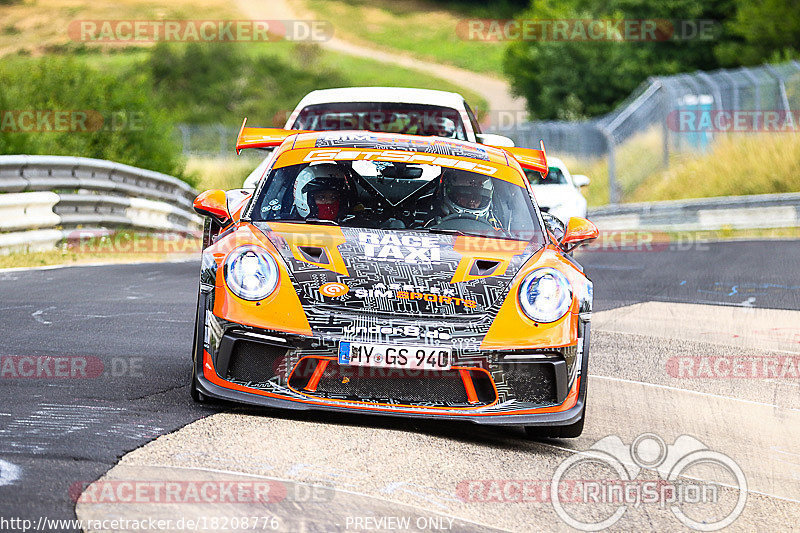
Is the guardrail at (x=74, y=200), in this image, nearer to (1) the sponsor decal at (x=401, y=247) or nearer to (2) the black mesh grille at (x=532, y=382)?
(1) the sponsor decal at (x=401, y=247)

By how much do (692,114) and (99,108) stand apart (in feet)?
46.7

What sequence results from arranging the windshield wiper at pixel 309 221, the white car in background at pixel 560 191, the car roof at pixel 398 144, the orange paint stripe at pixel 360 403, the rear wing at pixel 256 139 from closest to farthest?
1. the orange paint stripe at pixel 360 403
2. the windshield wiper at pixel 309 221
3. the car roof at pixel 398 144
4. the rear wing at pixel 256 139
5. the white car in background at pixel 560 191

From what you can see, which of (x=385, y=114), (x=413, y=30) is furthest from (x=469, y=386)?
(x=413, y=30)

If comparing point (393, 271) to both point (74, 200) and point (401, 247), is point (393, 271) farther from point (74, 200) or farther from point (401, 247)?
point (74, 200)

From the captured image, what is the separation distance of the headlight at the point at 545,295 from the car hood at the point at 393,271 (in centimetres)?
9

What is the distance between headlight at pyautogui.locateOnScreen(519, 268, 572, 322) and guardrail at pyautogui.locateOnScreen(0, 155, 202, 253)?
7.97m

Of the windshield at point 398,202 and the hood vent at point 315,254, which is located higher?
the windshield at point 398,202

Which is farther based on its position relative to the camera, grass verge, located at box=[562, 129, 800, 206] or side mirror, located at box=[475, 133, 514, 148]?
grass verge, located at box=[562, 129, 800, 206]

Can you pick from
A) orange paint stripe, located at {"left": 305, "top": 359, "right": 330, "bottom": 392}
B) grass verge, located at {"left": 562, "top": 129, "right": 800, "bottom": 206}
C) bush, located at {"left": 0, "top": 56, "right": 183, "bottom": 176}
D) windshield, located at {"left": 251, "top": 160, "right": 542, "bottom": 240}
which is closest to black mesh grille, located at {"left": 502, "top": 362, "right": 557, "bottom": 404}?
orange paint stripe, located at {"left": 305, "top": 359, "right": 330, "bottom": 392}

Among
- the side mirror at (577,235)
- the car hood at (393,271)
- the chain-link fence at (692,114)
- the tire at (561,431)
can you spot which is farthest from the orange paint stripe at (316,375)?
the chain-link fence at (692,114)

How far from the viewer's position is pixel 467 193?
6.53 metres

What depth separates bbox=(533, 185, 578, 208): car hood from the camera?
14812 mm

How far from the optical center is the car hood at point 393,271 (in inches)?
210

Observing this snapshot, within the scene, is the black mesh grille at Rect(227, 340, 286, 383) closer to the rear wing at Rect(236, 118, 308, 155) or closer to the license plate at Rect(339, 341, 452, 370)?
the license plate at Rect(339, 341, 452, 370)
